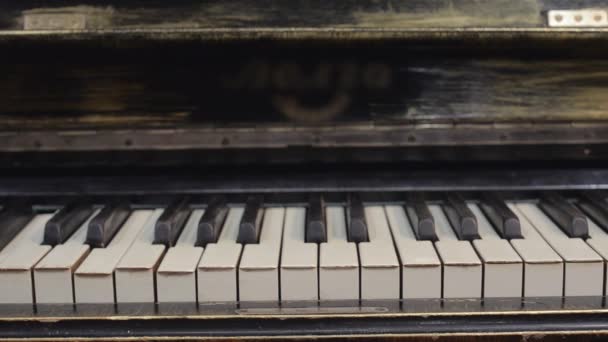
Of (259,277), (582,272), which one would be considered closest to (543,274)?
(582,272)

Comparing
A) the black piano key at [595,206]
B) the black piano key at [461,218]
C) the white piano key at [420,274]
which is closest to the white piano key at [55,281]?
the white piano key at [420,274]

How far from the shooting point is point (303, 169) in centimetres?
128

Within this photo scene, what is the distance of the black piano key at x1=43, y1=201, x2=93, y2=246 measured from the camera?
1.03 m

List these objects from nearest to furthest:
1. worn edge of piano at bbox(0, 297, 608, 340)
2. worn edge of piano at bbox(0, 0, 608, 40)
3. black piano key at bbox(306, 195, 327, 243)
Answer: worn edge of piano at bbox(0, 297, 608, 340)
black piano key at bbox(306, 195, 327, 243)
worn edge of piano at bbox(0, 0, 608, 40)

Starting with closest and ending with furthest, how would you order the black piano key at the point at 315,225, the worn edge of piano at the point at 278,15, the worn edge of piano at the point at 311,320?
the worn edge of piano at the point at 311,320 < the black piano key at the point at 315,225 < the worn edge of piano at the point at 278,15

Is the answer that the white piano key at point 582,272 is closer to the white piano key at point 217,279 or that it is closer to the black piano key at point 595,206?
the black piano key at point 595,206

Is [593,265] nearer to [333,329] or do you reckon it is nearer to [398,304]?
[398,304]

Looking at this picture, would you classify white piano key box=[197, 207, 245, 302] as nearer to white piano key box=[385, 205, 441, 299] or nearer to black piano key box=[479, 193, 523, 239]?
white piano key box=[385, 205, 441, 299]

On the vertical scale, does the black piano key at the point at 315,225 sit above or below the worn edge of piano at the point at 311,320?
above

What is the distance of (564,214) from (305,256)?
1.61 ft

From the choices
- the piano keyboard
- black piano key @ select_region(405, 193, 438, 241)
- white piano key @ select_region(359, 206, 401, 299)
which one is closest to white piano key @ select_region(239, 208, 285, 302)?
the piano keyboard

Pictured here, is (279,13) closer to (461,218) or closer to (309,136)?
(309,136)

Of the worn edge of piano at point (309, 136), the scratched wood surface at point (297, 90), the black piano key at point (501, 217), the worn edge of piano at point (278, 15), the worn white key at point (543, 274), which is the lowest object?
the worn white key at point (543, 274)

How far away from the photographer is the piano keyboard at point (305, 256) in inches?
36.0
